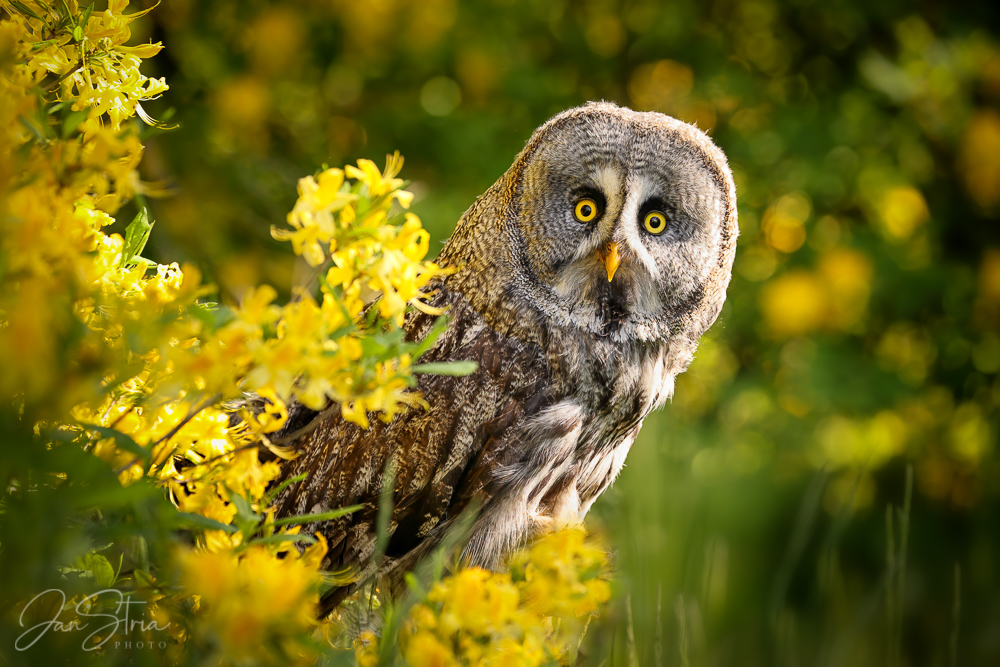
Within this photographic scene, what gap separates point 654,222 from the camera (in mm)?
1006

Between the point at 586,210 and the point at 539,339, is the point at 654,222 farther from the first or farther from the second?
the point at 539,339

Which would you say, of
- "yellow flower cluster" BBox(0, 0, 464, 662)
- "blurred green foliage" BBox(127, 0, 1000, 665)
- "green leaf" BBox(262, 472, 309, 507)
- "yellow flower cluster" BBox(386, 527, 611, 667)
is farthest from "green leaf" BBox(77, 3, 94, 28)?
"blurred green foliage" BBox(127, 0, 1000, 665)

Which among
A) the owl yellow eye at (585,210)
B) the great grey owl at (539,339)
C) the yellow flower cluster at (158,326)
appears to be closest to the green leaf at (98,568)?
the yellow flower cluster at (158,326)

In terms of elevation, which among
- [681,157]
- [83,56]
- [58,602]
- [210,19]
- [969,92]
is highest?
[969,92]

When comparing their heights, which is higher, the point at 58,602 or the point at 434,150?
the point at 434,150

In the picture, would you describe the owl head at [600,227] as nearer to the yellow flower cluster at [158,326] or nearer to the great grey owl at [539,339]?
the great grey owl at [539,339]

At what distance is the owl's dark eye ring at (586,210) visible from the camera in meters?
0.99

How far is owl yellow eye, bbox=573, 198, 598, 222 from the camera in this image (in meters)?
0.99

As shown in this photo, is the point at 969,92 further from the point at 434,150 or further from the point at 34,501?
the point at 34,501

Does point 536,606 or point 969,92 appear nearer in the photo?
point 536,606

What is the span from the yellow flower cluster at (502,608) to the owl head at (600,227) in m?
0.43

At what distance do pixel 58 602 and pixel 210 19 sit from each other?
1.41 metres

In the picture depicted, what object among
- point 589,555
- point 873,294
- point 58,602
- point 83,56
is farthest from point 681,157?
point 873,294

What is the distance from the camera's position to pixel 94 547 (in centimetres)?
48
